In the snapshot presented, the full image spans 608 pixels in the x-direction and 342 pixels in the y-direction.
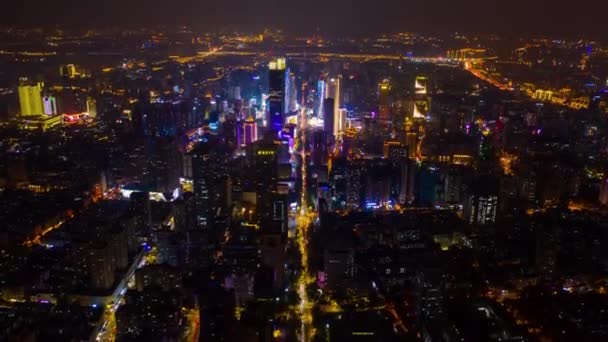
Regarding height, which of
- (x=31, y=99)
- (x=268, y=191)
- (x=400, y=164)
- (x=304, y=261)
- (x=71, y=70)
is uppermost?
(x=71, y=70)

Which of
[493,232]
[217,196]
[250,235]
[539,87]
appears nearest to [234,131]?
[217,196]

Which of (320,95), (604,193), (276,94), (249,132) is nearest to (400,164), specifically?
(604,193)

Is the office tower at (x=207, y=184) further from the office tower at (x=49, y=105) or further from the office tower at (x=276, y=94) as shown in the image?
the office tower at (x=49, y=105)

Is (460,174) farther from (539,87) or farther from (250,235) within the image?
(539,87)

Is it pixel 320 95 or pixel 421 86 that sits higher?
pixel 421 86

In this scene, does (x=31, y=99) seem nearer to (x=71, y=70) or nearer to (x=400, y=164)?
(x=71, y=70)

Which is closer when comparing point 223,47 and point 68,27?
point 68,27

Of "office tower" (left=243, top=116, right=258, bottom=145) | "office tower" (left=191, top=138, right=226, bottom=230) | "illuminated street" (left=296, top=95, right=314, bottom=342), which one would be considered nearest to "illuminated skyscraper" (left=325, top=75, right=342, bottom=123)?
"office tower" (left=243, top=116, right=258, bottom=145)

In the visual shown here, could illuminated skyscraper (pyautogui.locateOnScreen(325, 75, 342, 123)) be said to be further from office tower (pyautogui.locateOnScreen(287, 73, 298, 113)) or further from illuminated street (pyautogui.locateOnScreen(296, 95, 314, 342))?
illuminated street (pyautogui.locateOnScreen(296, 95, 314, 342))
